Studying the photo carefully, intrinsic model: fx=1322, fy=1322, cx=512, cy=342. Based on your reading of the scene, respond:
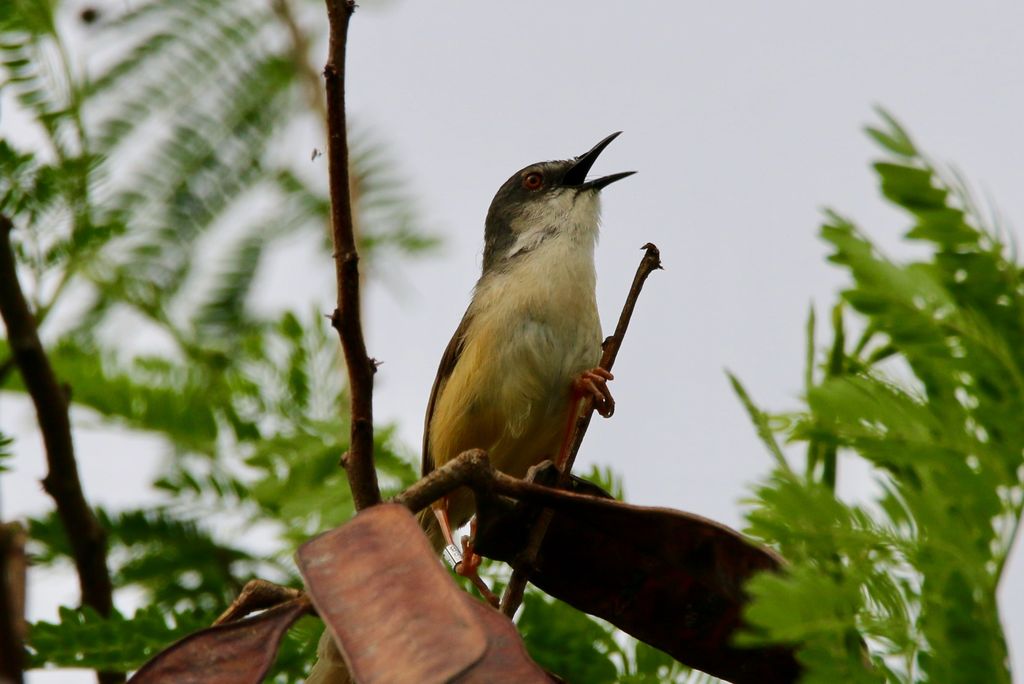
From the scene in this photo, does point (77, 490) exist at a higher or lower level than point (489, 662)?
lower

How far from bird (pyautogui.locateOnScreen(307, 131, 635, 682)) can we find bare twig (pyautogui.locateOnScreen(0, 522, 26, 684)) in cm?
313

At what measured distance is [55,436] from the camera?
11.0 ft

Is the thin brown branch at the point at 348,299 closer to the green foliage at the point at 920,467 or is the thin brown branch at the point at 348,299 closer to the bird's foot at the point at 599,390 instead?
the green foliage at the point at 920,467

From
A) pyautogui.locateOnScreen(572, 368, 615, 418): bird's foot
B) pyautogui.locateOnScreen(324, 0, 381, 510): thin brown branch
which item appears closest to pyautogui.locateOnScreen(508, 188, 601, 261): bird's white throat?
pyautogui.locateOnScreen(572, 368, 615, 418): bird's foot

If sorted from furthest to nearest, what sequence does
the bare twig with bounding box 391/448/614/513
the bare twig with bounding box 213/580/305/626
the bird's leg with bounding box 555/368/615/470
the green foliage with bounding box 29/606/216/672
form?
1. the bird's leg with bounding box 555/368/615/470
2. the green foliage with bounding box 29/606/216/672
3. the bare twig with bounding box 213/580/305/626
4. the bare twig with bounding box 391/448/614/513

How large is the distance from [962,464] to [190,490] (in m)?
3.29

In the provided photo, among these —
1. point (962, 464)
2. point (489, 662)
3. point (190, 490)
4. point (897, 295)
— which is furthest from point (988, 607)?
point (190, 490)

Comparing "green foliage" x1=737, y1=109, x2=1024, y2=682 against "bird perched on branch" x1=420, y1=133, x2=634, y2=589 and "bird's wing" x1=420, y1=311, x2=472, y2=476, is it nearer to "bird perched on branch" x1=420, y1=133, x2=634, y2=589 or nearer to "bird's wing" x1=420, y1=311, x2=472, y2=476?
"bird perched on branch" x1=420, y1=133, x2=634, y2=589

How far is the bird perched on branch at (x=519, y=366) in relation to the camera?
16.3 ft

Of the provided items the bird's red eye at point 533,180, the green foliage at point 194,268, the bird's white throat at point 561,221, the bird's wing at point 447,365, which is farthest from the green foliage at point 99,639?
the bird's red eye at point 533,180

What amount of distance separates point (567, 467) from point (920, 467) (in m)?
0.90

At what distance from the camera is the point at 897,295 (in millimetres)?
1408

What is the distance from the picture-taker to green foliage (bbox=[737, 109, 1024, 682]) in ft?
4.45

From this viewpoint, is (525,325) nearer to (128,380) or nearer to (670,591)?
(128,380)
